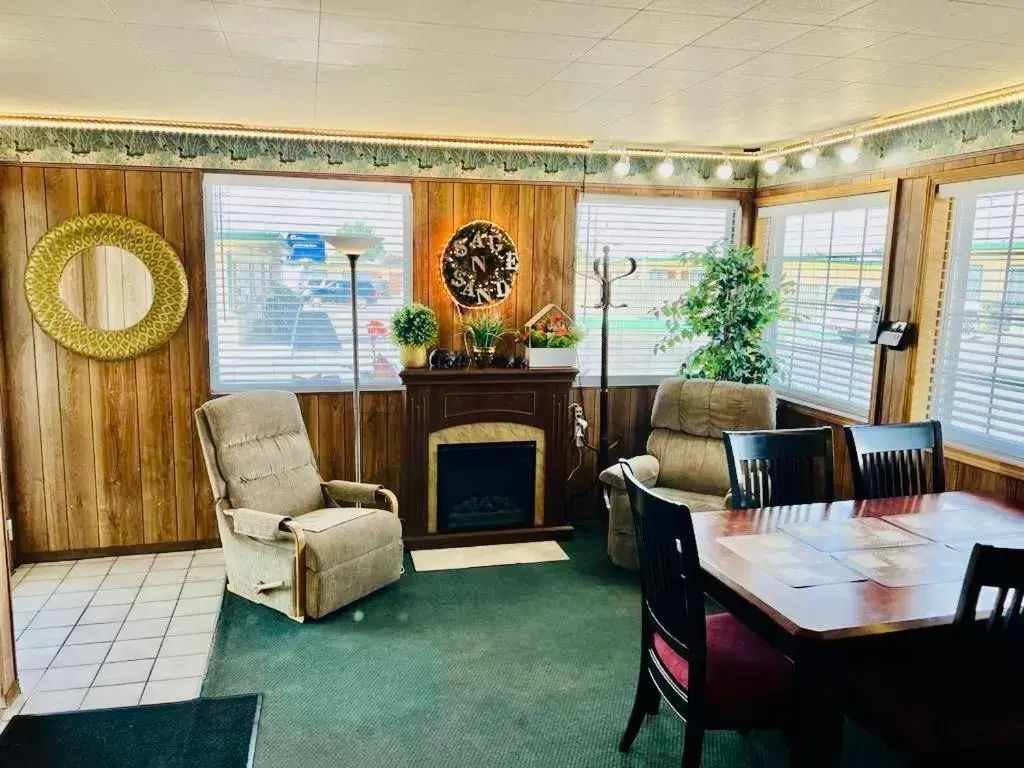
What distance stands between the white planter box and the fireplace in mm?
492

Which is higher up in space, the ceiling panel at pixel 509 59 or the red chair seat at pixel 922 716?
the ceiling panel at pixel 509 59

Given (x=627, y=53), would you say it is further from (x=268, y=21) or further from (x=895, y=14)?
(x=268, y=21)

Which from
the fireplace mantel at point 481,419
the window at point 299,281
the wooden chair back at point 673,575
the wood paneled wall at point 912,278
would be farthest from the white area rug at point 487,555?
the wooden chair back at point 673,575

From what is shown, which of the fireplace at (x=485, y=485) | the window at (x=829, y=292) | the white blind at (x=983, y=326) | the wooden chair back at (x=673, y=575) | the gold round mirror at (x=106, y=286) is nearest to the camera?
the wooden chair back at (x=673, y=575)

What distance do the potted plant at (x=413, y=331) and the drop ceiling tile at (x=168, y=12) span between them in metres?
2.14

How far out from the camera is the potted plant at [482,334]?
4.66 m

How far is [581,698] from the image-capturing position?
9.86ft

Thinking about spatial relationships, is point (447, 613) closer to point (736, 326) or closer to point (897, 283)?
point (736, 326)

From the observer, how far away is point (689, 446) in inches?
179

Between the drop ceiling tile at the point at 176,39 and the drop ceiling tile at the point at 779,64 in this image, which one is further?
the drop ceiling tile at the point at 779,64

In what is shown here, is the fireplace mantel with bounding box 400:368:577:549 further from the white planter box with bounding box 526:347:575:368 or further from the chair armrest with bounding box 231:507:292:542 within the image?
the chair armrest with bounding box 231:507:292:542

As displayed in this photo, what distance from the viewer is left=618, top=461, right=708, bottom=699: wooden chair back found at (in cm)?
213

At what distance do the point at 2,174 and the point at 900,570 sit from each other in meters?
4.63

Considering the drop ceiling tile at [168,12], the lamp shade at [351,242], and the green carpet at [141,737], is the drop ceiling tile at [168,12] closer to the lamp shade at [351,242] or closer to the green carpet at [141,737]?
the lamp shade at [351,242]
